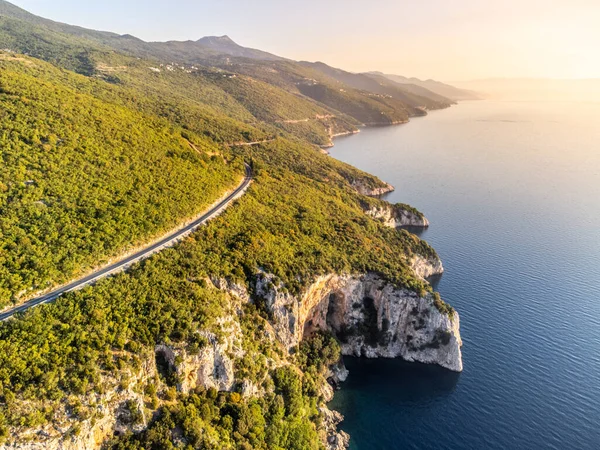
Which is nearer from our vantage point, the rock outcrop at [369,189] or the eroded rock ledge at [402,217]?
the eroded rock ledge at [402,217]

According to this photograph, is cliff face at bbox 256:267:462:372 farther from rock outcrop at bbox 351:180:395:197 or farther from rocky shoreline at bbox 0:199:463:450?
rock outcrop at bbox 351:180:395:197

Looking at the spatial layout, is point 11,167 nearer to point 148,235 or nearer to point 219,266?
point 148,235

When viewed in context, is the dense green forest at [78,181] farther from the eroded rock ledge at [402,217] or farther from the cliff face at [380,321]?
the eroded rock ledge at [402,217]

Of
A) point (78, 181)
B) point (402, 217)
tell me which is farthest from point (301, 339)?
point (402, 217)

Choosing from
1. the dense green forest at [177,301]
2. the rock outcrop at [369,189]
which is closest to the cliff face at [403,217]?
the rock outcrop at [369,189]

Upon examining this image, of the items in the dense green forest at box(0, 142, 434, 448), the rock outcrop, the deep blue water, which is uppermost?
the rock outcrop

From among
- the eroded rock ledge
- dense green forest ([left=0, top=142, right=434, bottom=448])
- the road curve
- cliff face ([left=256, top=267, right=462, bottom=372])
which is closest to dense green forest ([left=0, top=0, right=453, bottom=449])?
dense green forest ([left=0, top=142, right=434, bottom=448])
